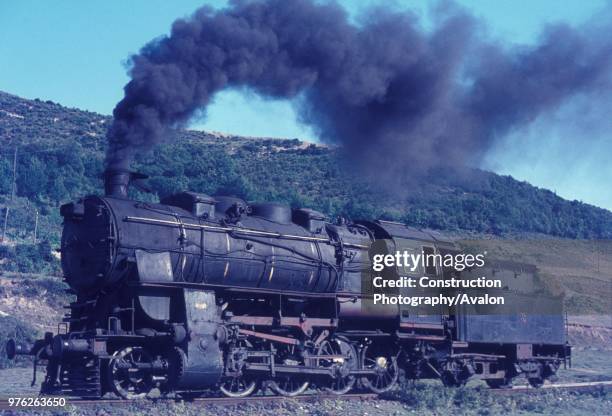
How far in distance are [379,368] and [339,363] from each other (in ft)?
4.91

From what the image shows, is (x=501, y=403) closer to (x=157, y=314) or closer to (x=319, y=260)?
(x=319, y=260)

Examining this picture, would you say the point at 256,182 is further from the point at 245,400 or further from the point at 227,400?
the point at 227,400

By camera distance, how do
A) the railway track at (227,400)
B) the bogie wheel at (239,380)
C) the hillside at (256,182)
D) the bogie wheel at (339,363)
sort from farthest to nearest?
the hillside at (256,182)
the bogie wheel at (339,363)
the bogie wheel at (239,380)
the railway track at (227,400)

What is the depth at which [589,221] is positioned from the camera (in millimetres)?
69750

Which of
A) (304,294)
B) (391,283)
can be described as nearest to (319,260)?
(304,294)

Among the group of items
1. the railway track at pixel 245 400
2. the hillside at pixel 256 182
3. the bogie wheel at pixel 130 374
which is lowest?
the railway track at pixel 245 400

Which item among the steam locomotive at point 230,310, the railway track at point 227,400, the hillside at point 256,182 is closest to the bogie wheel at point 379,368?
the steam locomotive at point 230,310

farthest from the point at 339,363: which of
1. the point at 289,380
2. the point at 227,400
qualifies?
the point at 227,400

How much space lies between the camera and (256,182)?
5719cm

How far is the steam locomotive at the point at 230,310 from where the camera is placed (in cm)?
1212

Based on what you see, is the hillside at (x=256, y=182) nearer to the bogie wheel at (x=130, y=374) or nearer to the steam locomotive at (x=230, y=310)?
the steam locomotive at (x=230, y=310)

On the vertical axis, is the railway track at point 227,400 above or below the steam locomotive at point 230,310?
below

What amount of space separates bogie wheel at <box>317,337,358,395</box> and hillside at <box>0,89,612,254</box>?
88.4 ft

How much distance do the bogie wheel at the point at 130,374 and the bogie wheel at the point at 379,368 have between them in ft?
17.6
